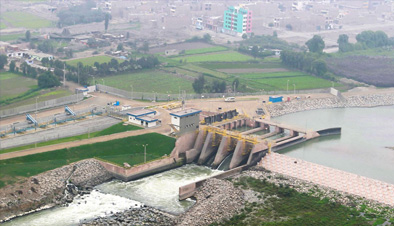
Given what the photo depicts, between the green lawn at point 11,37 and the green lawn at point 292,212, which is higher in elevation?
the green lawn at point 11,37

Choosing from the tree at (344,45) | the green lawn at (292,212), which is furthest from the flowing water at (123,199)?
the tree at (344,45)

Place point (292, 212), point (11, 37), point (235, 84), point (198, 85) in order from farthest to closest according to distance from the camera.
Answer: point (11, 37)
point (235, 84)
point (198, 85)
point (292, 212)

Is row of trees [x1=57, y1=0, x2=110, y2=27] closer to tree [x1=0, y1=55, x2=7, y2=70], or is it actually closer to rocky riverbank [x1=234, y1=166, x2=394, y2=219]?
tree [x1=0, y1=55, x2=7, y2=70]

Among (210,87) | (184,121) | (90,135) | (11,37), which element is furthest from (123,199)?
(11,37)

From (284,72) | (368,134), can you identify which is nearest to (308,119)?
(368,134)

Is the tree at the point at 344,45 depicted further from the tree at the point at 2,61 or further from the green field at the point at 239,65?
the tree at the point at 2,61

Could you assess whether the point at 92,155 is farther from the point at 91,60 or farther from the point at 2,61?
the point at 91,60

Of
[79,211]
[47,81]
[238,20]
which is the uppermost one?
[238,20]

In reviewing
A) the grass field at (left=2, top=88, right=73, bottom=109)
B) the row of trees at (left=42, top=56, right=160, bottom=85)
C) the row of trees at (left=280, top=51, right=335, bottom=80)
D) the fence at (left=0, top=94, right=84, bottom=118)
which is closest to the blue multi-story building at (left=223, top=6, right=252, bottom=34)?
the row of trees at (left=280, top=51, right=335, bottom=80)
